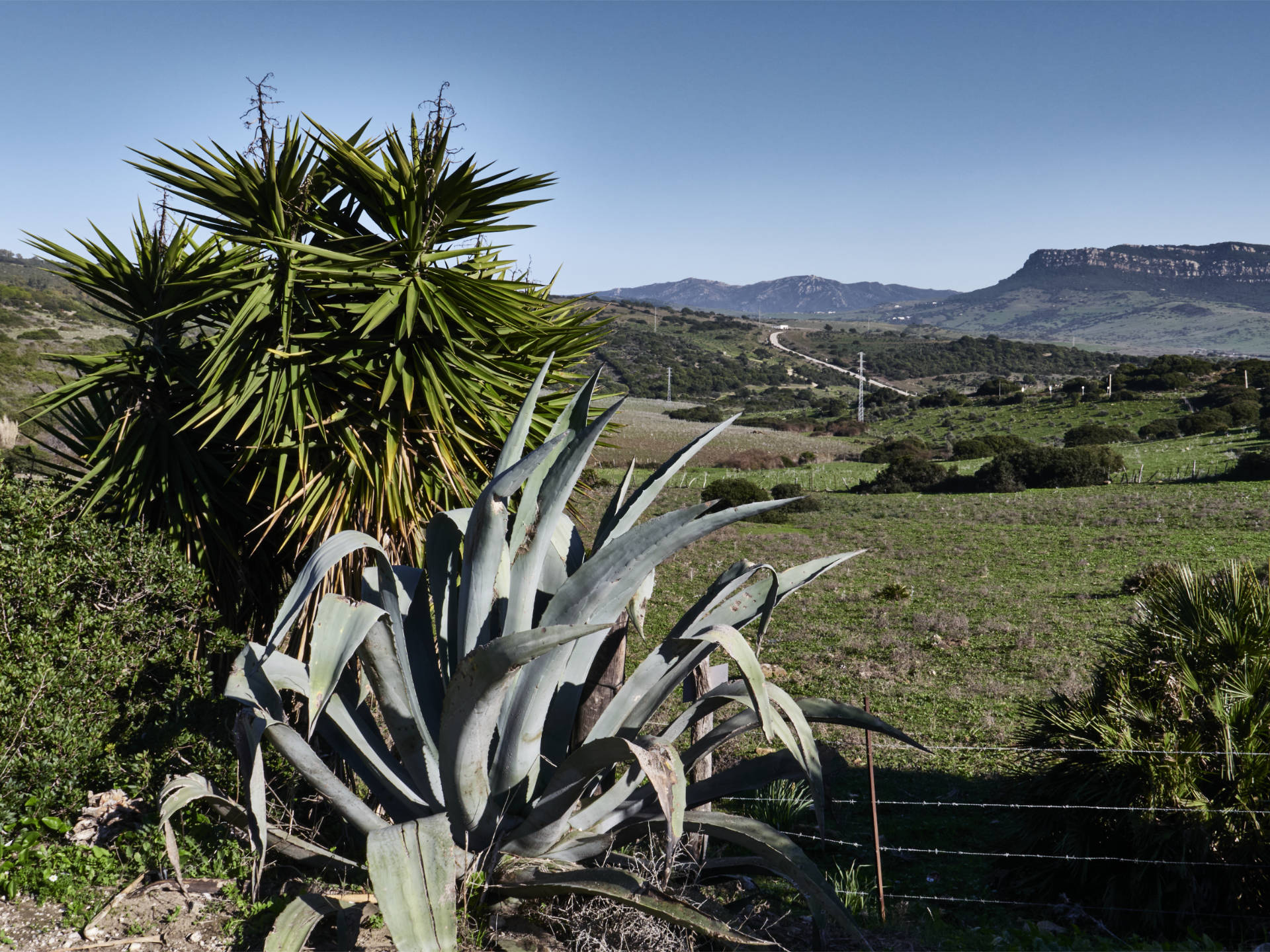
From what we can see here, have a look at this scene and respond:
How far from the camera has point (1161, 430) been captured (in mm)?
38469

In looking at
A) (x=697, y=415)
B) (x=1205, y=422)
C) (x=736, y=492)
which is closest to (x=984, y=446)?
(x=1205, y=422)

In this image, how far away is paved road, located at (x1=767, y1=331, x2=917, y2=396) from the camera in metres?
88.9

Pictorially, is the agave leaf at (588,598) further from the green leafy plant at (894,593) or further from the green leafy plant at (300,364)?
the green leafy plant at (894,593)

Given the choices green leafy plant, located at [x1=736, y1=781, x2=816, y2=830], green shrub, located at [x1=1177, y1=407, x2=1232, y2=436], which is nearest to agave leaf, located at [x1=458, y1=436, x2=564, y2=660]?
green leafy plant, located at [x1=736, y1=781, x2=816, y2=830]

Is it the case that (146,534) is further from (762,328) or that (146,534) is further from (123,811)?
(762,328)

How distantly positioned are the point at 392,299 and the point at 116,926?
3639 mm

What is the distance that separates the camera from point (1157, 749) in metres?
4.86

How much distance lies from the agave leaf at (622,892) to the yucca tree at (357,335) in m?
2.61

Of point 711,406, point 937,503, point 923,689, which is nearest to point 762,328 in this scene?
point 711,406

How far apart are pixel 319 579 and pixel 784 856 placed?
6.80 feet

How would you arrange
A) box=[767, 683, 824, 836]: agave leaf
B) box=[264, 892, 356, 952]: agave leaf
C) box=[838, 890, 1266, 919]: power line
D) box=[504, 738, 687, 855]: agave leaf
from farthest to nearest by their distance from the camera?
box=[838, 890, 1266, 919]: power line → box=[767, 683, 824, 836]: agave leaf → box=[264, 892, 356, 952]: agave leaf → box=[504, 738, 687, 855]: agave leaf

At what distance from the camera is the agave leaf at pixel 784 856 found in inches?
133

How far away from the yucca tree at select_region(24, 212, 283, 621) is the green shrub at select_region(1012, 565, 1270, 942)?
544 centimetres

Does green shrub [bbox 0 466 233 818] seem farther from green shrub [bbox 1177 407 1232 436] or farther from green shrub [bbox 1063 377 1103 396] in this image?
green shrub [bbox 1063 377 1103 396]
